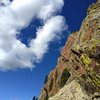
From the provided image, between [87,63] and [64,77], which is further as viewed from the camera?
[64,77]

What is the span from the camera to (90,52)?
187ft

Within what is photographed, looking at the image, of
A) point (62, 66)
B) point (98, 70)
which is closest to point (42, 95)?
point (62, 66)

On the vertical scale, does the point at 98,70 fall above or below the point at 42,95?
below

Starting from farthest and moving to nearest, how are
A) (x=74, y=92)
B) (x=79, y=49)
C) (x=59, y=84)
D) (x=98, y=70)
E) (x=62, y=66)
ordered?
(x=62, y=66), (x=59, y=84), (x=74, y=92), (x=79, y=49), (x=98, y=70)

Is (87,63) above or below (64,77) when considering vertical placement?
below

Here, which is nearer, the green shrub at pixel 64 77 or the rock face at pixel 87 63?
the rock face at pixel 87 63

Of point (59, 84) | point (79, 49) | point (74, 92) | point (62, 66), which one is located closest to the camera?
point (79, 49)

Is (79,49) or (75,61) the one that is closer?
(79,49)

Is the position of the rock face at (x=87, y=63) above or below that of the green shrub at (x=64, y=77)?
below

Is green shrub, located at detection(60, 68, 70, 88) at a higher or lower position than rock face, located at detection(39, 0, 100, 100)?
higher

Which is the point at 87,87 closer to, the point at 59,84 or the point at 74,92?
the point at 74,92

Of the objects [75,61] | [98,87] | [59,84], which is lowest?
[98,87]

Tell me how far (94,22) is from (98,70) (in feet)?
43.0

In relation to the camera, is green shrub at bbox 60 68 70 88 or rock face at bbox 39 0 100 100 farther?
green shrub at bbox 60 68 70 88
